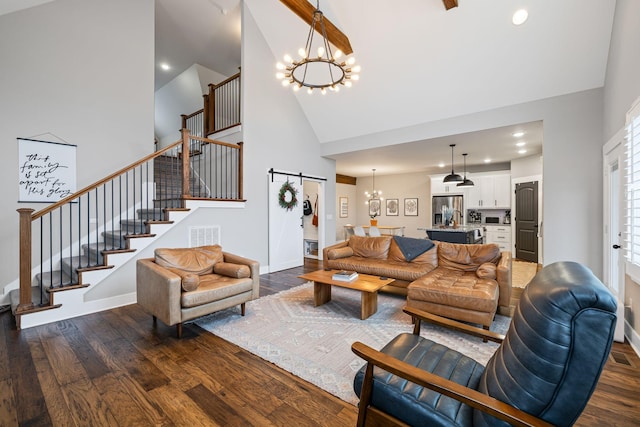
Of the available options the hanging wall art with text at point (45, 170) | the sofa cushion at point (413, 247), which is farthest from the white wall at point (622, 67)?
the hanging wall art with text at point (45, 170)

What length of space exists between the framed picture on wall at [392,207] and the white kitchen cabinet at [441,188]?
186 centimetres

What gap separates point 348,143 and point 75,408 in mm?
6051

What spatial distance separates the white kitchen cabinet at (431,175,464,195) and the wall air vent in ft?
22.3

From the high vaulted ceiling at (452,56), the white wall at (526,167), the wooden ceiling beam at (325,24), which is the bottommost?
the white wall at (526,167)

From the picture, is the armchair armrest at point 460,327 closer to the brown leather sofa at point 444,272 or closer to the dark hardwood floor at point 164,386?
the dark hardwood floor at point 164,386

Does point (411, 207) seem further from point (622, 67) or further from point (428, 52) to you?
point (622, 67)

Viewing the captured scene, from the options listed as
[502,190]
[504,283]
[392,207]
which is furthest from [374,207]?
[504,283]

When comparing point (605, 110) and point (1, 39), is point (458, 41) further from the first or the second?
point (1, 39)

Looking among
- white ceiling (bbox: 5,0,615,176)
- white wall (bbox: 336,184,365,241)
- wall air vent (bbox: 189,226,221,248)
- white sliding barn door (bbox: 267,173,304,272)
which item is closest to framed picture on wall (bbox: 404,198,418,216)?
white wall (bbox: 336,184,365,241)

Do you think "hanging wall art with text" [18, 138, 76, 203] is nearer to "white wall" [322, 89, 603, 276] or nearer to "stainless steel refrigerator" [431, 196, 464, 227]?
"white wall" [322, 89, 603, 276]

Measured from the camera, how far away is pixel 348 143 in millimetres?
6629

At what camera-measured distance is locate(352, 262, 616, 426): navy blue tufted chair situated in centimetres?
93

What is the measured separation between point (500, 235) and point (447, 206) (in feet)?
5.22

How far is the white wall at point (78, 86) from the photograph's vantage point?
372cm
